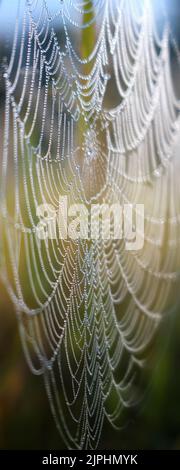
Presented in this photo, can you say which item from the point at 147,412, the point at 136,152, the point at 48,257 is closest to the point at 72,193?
the point at 48,257

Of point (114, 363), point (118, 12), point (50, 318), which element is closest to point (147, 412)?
point (114, 363)

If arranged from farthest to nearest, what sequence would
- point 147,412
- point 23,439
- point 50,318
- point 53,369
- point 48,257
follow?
point 147,412 → point 23,439 → point 53,369 → point 50,318 → point 48,257

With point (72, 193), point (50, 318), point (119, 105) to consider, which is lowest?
point (50, 318)

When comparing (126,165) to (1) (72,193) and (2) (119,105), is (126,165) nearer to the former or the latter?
(2) (119,105)

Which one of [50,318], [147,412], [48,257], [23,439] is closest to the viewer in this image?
[48,257]

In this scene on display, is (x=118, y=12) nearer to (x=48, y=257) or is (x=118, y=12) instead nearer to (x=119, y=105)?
(x=119, y=105)

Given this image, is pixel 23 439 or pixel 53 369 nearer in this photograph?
pixel 53 369
